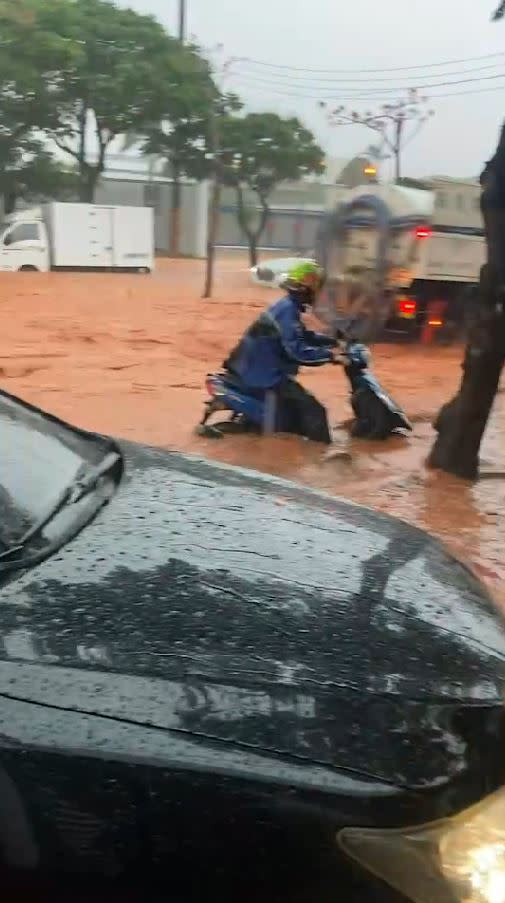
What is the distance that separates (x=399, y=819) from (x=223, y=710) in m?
0.34

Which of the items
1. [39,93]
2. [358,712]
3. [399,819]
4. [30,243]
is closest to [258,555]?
[358,712]

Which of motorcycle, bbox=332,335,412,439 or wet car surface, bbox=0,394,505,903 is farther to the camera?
motorcycle, bbox=332,335,412,439

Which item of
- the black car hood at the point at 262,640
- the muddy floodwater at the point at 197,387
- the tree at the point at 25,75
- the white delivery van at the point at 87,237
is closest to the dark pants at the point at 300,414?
the muddy floodwater at the point at 197,387

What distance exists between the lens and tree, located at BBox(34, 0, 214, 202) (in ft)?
111

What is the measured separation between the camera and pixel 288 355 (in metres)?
8.30

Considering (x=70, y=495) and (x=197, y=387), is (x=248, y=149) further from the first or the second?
(x=70, y=495)

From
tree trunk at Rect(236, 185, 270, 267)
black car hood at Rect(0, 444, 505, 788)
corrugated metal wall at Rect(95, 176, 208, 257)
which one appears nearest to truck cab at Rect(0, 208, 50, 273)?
tree trunk at Rect(236, 185, 270, 267)

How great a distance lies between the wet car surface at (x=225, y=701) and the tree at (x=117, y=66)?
34.0 m

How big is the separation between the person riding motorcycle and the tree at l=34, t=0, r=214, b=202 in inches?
1095

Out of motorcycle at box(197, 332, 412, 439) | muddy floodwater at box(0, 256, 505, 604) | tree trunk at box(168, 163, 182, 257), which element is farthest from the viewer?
tree trunk at box(168, 163, 182, 257)

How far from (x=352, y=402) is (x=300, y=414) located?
73cm

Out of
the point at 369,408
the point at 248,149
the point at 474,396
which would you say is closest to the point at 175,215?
the point at 248,149

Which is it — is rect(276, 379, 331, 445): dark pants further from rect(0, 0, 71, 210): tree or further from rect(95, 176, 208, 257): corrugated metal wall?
rect(95, 176, 208, 257): corrugated metal wall

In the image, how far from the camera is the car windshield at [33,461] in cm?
240
